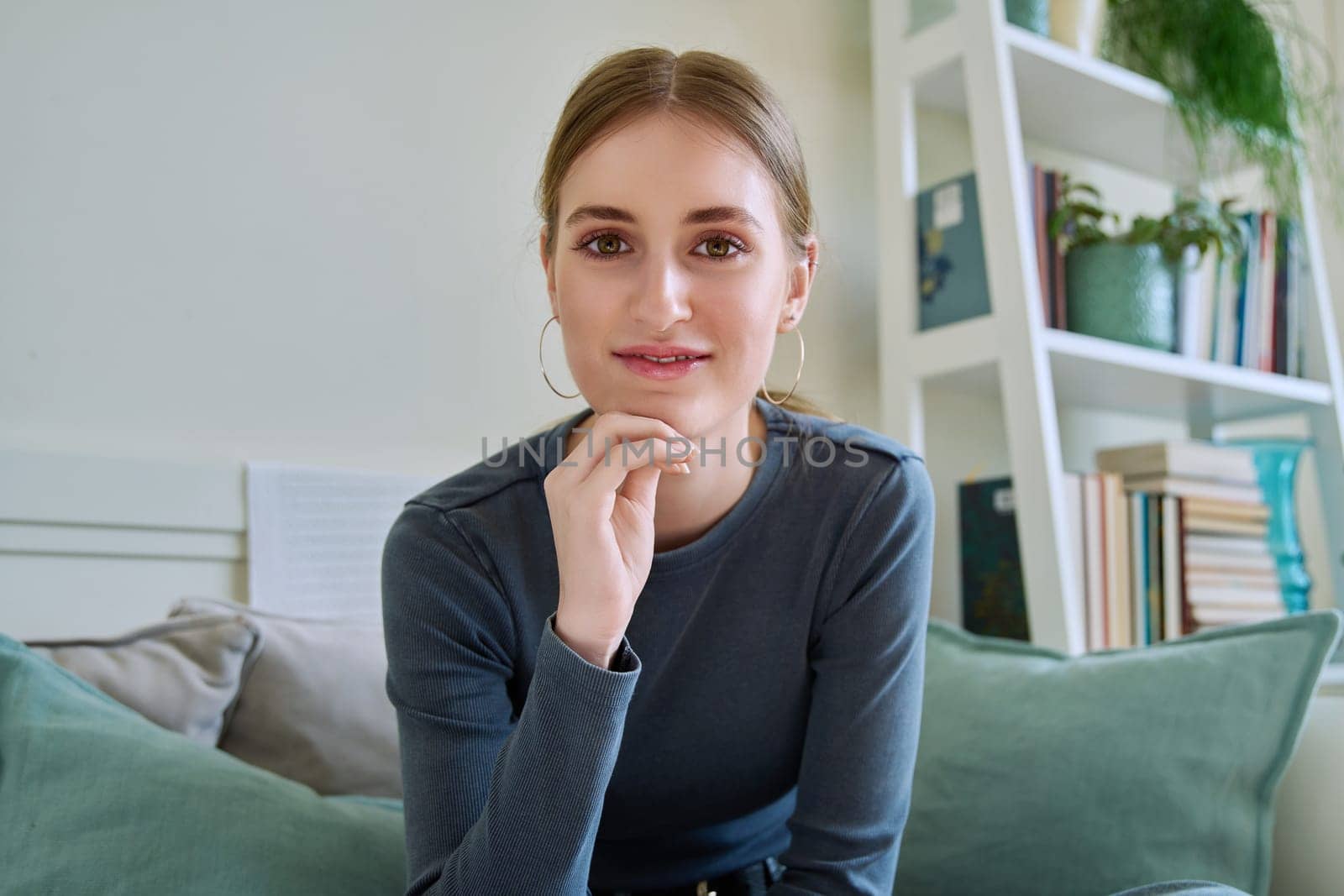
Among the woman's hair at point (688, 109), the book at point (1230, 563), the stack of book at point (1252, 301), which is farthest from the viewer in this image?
the stack of book at point (1252, 301)

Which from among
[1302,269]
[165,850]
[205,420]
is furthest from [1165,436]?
[165,850]

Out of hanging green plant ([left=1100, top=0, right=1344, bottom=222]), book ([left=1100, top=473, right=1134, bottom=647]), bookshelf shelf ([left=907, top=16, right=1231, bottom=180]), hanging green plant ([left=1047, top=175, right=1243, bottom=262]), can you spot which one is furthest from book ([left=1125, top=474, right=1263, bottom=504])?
bookshelf shelf ([left=907, top=16, right=1231, bottom=180])

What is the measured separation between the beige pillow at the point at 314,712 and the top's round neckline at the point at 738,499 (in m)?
0.29

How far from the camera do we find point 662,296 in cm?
84

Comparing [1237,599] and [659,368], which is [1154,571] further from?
[659,368]

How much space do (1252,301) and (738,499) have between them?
1.48m

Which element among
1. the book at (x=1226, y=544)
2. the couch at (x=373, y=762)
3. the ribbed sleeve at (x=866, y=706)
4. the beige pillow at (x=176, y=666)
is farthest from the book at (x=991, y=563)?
the beige pillow at (x=176, y=666)

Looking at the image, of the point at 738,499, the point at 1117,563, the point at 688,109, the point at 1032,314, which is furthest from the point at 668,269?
the point at 1117,563

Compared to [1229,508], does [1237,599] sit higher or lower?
lower

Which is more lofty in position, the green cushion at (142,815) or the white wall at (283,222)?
the white wall at (283,222)

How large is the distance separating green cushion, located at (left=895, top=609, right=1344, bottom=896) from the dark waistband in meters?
0.14

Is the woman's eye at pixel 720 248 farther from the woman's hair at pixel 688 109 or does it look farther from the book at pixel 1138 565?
the book at pixel 1138 565

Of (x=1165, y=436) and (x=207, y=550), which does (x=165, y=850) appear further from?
(x=1165, y=436)

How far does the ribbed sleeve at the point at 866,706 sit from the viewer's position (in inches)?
36.2
